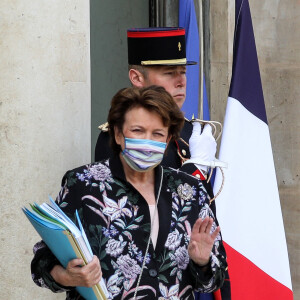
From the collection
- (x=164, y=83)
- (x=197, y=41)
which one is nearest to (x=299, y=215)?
(x=197, y=41)

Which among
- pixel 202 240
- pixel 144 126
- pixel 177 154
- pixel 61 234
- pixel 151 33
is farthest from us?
pixel 151 33

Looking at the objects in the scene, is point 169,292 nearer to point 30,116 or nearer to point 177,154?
point 177,154

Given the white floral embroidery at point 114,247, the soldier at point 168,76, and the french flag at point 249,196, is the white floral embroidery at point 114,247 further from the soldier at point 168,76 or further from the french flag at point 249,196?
the french flag at point 249,196

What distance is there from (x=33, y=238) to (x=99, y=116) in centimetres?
193

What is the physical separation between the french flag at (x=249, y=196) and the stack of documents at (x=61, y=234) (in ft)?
6.29

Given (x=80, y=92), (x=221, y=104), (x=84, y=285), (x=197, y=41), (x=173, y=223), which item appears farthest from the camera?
(x=221, y=104)

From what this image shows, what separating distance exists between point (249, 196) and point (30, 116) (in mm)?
1593

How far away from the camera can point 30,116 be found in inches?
151

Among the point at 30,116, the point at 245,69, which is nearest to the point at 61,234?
the point at 30,116

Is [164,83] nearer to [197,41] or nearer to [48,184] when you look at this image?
[48,184]

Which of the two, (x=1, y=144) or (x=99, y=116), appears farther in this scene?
(x=99, y=116)

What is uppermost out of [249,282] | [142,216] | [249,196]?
[142,216]

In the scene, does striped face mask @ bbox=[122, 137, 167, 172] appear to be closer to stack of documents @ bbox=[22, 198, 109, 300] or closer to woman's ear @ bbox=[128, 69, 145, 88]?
stack of documents @ bbox=[22, 198, 109, 300]

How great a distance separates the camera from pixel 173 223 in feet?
10.8
